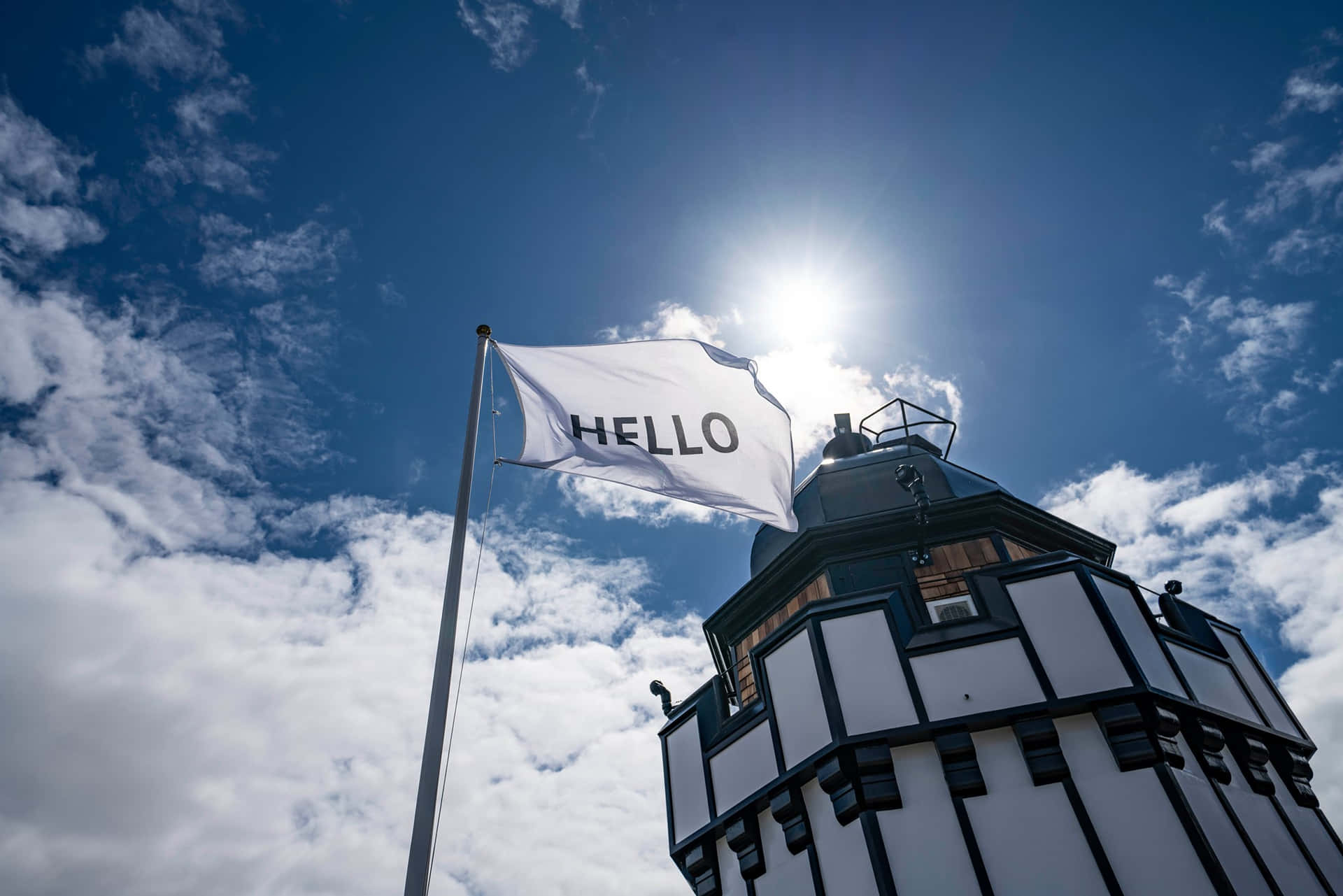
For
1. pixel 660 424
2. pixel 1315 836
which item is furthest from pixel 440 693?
pixel 1315 836

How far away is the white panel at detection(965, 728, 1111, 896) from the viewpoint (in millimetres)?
8836

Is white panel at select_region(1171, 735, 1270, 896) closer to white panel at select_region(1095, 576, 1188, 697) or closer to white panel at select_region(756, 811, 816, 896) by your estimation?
white panel at select_region(1095, 576, 1188, 697)

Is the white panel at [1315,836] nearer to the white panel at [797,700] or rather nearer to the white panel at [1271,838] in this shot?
the white panel at [1271,838]

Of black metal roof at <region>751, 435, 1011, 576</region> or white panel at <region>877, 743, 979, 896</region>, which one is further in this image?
black metal roof at <region>751, 435, 1011, 576</region>

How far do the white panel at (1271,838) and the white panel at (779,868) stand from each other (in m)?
5.20

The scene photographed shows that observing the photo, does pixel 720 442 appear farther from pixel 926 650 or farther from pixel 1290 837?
pixel 1290 837

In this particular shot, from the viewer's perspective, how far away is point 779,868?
1060 centimetres

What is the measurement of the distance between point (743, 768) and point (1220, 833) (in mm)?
5820

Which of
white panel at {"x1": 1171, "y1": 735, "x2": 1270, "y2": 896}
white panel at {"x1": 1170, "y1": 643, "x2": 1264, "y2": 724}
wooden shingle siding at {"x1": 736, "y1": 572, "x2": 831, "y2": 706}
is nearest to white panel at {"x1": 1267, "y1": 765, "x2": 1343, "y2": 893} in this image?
white panel at {"x1": 1170, "y1": 643, "x2": 1264, "y2": 724}

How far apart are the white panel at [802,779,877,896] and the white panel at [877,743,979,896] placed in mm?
317

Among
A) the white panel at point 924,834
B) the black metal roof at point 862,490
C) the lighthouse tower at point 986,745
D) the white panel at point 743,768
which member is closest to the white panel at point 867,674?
the lighthouse tower at point 986,745

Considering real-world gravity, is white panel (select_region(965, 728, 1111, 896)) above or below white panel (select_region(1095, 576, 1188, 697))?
below

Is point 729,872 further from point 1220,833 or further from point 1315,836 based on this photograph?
point 1315,836

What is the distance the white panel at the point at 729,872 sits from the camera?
11.2 m
